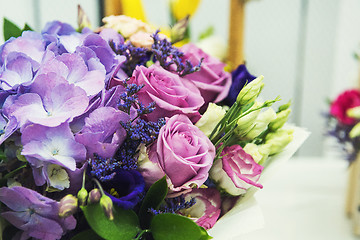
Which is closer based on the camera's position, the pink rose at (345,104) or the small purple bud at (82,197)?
the small purple bud at (82,197)

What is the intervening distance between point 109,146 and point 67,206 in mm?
57

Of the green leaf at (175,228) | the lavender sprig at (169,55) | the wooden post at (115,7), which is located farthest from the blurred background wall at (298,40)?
the green leaf at (175,228)

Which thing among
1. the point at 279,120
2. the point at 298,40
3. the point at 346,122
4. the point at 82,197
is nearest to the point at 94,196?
the point at 82,197

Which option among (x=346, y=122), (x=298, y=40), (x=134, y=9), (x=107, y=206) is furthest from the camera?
(x=298, y=40)

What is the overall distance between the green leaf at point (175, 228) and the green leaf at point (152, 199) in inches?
0.5

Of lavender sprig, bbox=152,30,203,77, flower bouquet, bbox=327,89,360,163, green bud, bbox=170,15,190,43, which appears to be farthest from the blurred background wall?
lavender sprig, bbox=152,30,203,77

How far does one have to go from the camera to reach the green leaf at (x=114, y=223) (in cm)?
29

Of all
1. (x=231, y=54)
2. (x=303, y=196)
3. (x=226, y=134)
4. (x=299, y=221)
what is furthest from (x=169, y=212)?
(x=303, y=196)

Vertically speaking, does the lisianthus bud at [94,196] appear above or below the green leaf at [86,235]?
above

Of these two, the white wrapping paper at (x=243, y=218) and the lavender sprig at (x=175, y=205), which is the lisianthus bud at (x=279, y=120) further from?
the lavender sprig at (x=175, y=205)

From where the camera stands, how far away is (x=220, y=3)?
131 cm

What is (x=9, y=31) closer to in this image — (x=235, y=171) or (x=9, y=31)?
(x=9, y=31)

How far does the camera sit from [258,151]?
39 cm

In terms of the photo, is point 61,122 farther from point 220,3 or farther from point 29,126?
point 220,3
